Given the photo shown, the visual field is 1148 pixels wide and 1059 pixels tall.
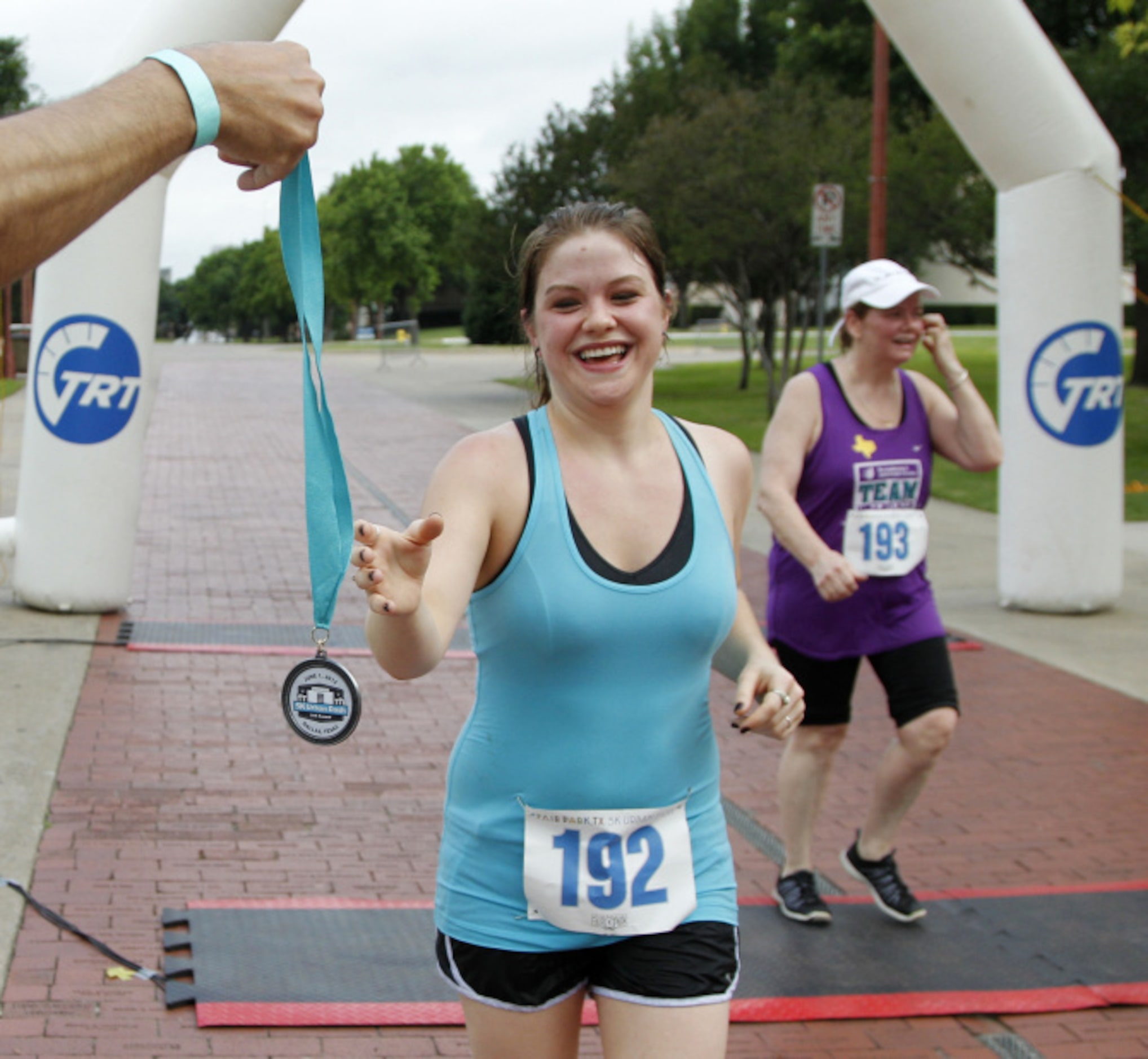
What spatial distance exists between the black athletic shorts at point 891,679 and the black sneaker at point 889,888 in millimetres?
467

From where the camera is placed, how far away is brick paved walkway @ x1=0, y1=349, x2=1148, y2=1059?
409 centimetres

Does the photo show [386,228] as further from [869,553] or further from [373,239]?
[869,553]

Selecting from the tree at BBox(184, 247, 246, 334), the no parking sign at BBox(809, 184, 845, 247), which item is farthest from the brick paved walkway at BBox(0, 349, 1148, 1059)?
the tree at BBox(184, 247, 246, 334)

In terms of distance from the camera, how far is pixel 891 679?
186 inches

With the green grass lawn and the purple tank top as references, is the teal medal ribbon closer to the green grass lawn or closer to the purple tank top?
the purple tank top

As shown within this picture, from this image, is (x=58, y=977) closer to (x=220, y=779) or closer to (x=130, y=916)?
(x=130, y=916)

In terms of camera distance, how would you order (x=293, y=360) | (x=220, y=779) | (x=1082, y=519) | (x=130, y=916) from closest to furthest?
(x=130, y=916) → (x=220, y=779) → (x=1082, y=519) → (x=293, y=360)

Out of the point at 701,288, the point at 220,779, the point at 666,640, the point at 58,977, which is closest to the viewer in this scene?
the point at 666,640

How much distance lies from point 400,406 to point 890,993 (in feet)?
81.8

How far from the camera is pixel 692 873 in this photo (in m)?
2.72

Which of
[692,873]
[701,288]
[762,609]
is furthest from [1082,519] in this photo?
[701,288]

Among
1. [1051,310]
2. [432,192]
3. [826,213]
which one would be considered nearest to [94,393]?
[1051,310]

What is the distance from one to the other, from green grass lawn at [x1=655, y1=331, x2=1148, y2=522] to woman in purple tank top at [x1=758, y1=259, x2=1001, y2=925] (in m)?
7.37

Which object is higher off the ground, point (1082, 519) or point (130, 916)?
point (1082, 519)
